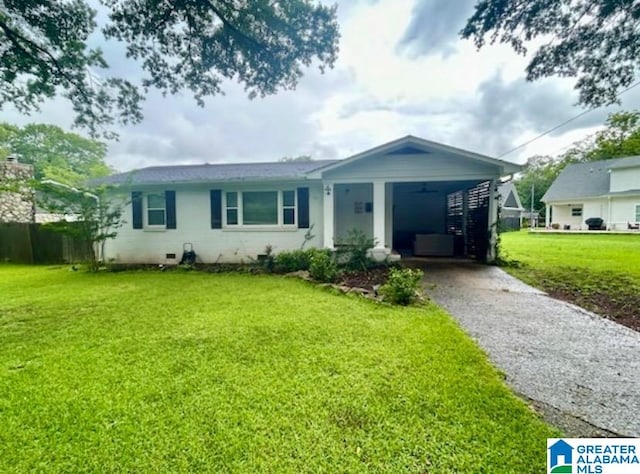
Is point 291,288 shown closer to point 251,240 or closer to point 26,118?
point 251,240

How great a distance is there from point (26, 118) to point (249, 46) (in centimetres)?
Result: 686

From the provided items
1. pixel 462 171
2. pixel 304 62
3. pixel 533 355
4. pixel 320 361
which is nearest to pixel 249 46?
pixel 304 62

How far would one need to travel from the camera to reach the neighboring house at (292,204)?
9.02 meters

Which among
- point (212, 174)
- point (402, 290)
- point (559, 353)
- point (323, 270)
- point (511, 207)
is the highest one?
point (511, 207)

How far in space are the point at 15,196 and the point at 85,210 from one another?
27.7 feet

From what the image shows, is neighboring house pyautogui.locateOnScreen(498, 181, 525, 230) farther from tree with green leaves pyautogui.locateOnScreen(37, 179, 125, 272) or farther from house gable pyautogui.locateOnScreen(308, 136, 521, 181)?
tree with green leaves pyautogui.locateOnScreen(37, 179, 125, 272)

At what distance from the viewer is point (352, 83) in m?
11.7

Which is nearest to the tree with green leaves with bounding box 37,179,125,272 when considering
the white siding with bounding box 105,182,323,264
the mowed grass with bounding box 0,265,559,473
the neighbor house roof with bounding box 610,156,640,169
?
the white siding with bounding box 105,182,323,264

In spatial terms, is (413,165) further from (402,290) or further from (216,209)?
(216,209)

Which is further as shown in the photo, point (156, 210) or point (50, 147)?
point (50, 147)

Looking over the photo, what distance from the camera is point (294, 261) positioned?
905 centimetres

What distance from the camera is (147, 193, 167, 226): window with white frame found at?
35.3ft

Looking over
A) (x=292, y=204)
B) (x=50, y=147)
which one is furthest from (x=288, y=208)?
(x=50, y=147)

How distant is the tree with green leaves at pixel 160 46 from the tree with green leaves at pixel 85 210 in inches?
88.3
